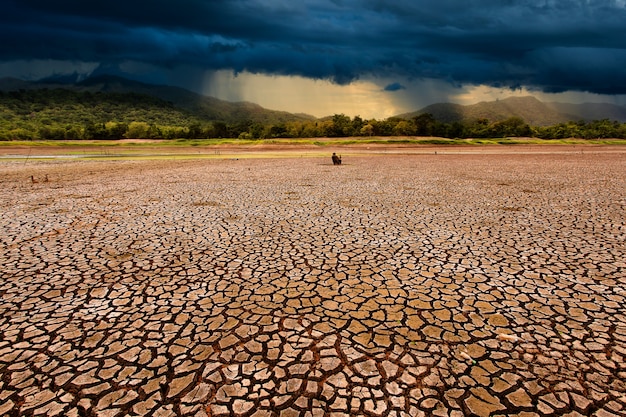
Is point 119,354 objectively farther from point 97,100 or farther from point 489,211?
point 97,100

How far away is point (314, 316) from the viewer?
A: 4.75 metres

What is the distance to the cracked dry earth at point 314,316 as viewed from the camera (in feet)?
10.8

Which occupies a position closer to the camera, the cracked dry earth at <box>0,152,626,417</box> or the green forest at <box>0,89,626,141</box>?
the cracked dry earth at <box>0,152,626,417</box>

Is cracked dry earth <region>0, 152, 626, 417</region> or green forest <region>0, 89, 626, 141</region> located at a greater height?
green forest <region>0, 89, 626, 141</region>

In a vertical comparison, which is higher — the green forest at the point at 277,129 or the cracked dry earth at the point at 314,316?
the green forest at the point at 277,129

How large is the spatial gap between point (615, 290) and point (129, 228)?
36.1ft

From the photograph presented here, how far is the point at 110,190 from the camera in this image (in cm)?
1642

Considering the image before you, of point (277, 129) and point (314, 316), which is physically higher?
point (277, 129)

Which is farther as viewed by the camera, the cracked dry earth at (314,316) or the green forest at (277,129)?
the green forest at (277,129)

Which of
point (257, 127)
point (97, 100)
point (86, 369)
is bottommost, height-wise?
point (86, 369)

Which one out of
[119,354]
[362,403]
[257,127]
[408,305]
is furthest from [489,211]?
[257,127]

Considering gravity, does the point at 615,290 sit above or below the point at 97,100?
below

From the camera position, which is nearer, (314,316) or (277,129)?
(314,316)

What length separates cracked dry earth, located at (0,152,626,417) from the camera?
3291mm
